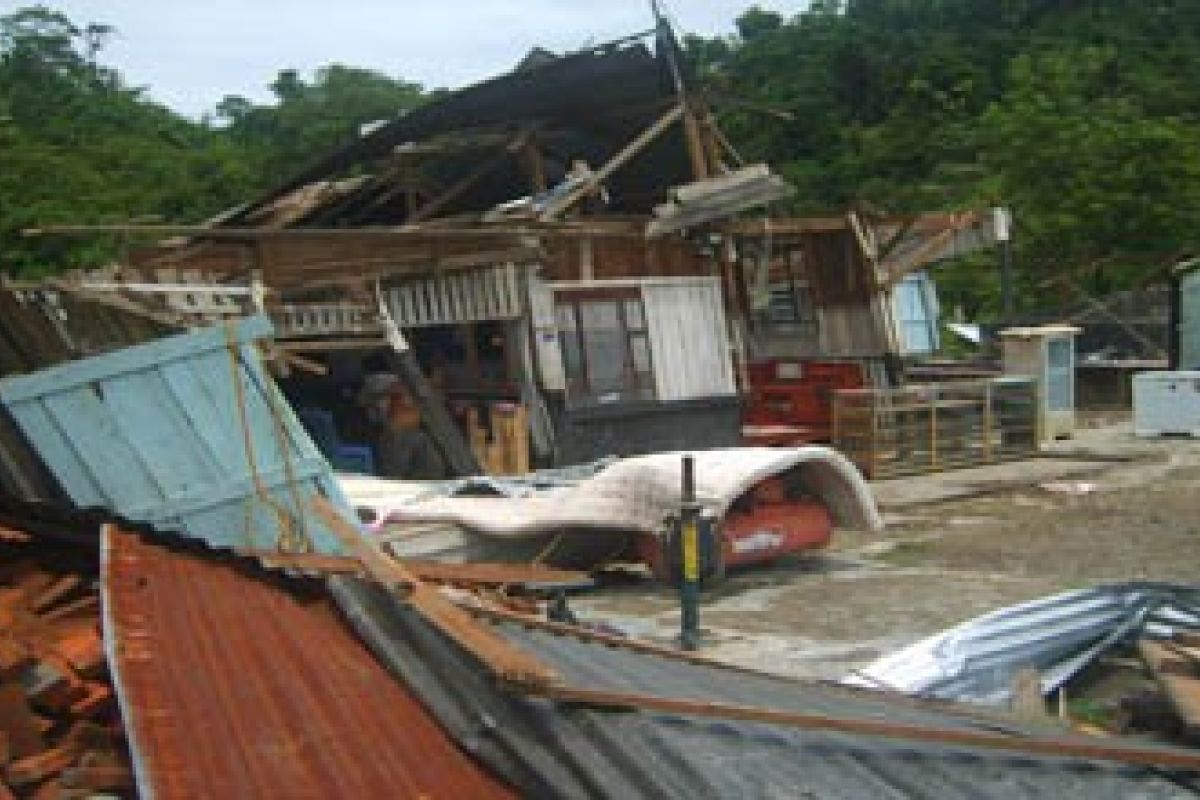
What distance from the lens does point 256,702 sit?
161 inches

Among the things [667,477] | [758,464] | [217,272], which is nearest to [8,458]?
[667,477]

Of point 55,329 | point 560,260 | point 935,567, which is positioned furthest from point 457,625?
point 560,260

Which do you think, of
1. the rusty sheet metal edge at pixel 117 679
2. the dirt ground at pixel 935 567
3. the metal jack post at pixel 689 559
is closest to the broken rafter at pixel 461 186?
the dirt ground at pixel 935 567

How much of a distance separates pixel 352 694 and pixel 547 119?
13113mm

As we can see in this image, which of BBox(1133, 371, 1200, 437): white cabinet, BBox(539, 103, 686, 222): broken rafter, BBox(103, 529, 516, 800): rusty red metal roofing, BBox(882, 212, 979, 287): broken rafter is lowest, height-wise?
BBox(1133, 371, 1200, 437): white cabinet

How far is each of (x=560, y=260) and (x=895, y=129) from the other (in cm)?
3255

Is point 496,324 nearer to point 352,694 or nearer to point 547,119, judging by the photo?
point 547,119

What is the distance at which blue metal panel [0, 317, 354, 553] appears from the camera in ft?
27.7

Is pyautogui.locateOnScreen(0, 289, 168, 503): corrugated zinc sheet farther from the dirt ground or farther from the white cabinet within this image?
the white cabinet

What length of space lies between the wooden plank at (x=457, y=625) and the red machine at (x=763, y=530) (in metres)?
5.40

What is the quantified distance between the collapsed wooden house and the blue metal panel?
3955 mm

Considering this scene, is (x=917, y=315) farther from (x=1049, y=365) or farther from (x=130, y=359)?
(x=130, y=359)

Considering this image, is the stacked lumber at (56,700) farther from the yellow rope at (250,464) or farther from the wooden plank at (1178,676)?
the wooden plank at (1178,676)

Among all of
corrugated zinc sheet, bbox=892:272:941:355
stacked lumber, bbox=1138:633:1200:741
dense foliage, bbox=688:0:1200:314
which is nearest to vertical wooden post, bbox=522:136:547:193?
stacked lumber, bbox=1138:633:1200:741
